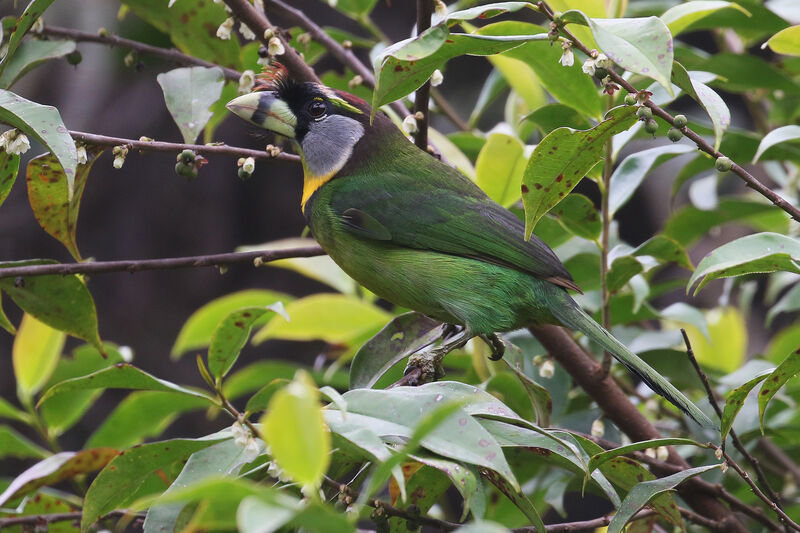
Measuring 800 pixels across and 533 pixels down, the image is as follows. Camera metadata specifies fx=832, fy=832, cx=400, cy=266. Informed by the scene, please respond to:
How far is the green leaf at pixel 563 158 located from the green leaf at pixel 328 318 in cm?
121

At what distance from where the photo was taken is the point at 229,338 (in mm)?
1894

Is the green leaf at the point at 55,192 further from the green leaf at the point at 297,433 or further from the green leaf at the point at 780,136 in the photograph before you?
the green leaf at the point at 780,136

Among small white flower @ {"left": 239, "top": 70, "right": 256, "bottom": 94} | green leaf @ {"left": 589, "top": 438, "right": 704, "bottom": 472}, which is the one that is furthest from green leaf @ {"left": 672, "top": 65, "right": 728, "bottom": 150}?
small white flower @ {"left": 239, "top": 70, "right": 256, "bottom": 94}

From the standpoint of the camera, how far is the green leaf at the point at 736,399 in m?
1.59

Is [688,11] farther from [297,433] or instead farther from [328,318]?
[297,433]

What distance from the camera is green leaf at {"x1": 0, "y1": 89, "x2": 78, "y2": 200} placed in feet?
5.25

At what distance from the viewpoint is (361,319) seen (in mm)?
2779

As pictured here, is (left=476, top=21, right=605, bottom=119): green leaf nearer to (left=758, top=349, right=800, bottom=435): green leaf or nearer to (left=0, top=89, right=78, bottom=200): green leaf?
(left=758, top=349, right=800, bottom=435): green leaf

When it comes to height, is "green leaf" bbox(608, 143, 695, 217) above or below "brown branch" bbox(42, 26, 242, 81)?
below

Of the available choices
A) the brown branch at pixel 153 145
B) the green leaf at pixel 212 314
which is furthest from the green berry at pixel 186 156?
the green leaf at pixel 212 314

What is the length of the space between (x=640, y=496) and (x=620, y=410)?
0.64 m

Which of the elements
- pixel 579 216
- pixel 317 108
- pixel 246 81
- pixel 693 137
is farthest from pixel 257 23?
pixel 693 137

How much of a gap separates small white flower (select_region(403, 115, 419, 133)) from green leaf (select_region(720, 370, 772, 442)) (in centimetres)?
101

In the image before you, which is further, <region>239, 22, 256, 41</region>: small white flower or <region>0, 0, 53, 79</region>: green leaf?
<region>239, 22, 256, 41</region>: small white flower
